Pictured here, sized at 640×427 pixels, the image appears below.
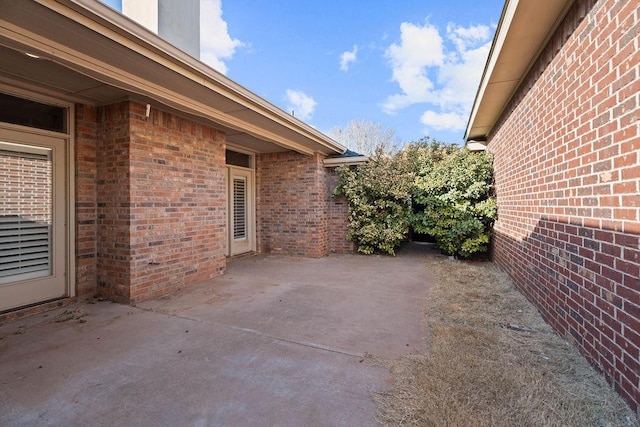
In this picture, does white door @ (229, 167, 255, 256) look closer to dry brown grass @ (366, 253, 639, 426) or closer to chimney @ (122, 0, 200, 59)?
chimney @ (122, 0, 200, 59)

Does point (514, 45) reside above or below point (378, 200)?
above

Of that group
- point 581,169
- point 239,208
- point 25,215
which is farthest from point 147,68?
point 239,208

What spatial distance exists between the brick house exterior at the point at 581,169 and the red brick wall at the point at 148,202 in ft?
14.4

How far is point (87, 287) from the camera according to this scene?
4113mm

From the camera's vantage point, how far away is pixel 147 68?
3.19 m

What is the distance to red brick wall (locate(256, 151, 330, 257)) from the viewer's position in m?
7.63

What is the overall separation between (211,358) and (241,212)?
17.6 feet

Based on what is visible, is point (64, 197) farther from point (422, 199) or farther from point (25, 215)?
point (422, 199)

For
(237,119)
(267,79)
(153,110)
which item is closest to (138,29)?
(153,110)

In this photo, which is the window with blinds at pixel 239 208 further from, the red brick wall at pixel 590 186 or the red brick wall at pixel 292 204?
the red brick wall at pixel 590 186

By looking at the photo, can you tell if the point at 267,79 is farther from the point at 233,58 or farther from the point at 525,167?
the point at 525,167

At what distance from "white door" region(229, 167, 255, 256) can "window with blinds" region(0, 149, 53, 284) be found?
12.1 ft

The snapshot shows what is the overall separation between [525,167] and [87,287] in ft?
19.7

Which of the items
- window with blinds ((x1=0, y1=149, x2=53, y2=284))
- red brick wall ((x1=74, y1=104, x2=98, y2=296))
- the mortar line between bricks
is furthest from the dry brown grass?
window with blinds ((x1=0, y1=149, x2=53, y2=284))
